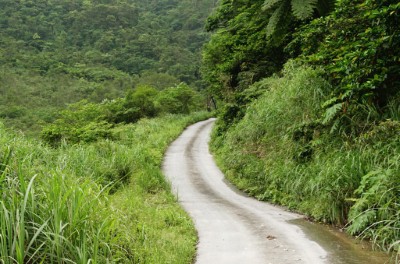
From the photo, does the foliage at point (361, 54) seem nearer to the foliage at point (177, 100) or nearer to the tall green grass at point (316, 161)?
the tall green grass at point (316, 161)

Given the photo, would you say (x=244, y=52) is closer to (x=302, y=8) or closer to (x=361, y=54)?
(x=302, y=8)

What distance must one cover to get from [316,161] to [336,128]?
945 mm

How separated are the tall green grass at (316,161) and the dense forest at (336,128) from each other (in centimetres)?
2

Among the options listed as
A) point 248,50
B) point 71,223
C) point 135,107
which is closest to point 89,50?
point 135,107

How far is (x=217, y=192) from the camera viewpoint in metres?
12.3

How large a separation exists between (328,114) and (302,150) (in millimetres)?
1577

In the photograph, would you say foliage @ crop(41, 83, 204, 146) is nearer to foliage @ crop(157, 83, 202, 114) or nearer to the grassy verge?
foliage @ crop(157, 83, 202, 114)

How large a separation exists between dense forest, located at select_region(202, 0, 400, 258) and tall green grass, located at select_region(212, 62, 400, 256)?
2 cm

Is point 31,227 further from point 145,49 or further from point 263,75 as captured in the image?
point 145,49

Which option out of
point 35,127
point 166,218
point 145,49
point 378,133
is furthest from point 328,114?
point 145,49

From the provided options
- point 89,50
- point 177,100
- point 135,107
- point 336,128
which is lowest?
point 336,128

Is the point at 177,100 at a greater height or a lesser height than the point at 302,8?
lesser

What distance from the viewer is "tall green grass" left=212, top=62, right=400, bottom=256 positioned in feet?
20.6

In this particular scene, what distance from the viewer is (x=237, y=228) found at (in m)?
7.54
